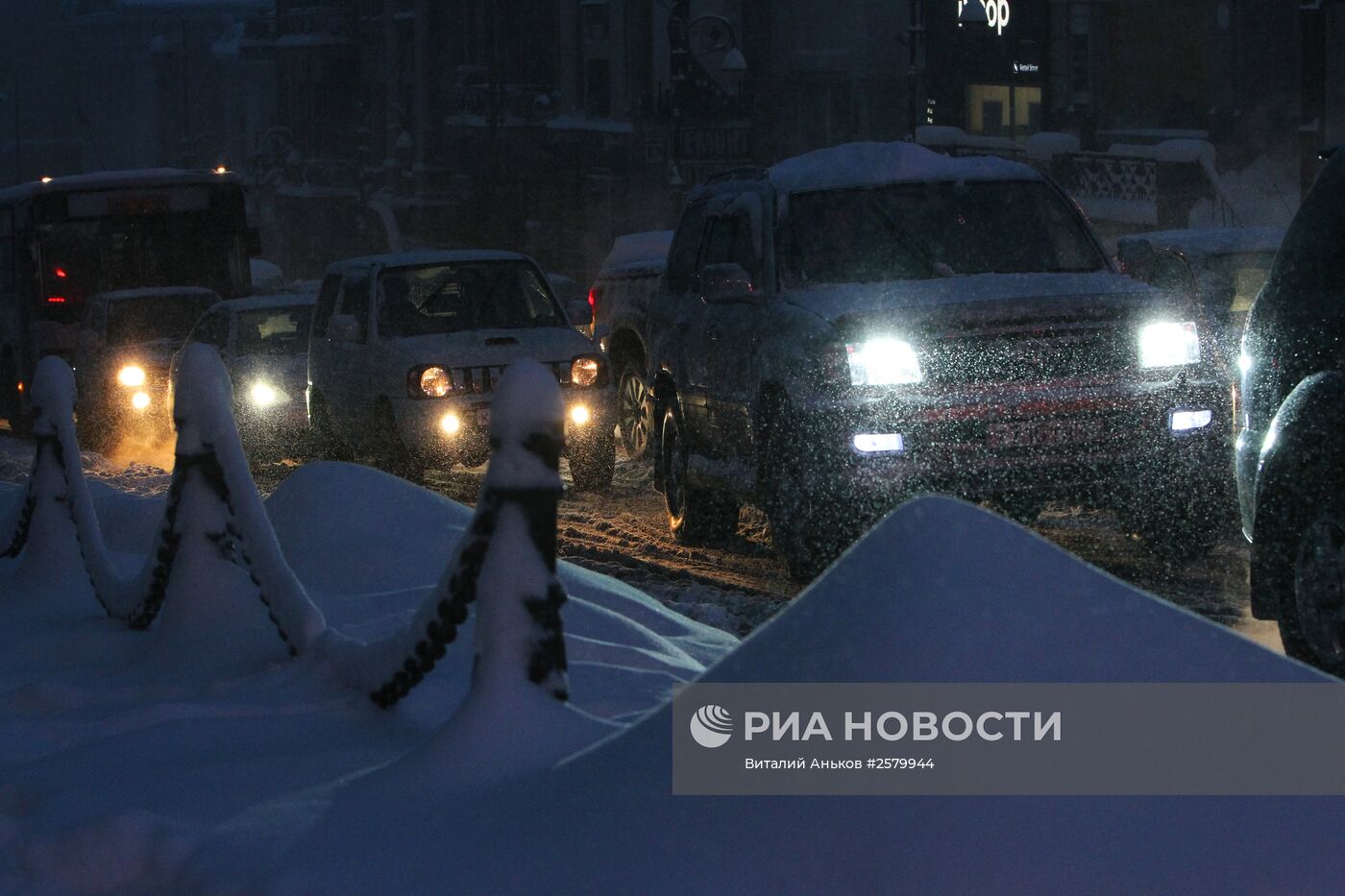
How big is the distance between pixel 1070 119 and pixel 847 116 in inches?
262

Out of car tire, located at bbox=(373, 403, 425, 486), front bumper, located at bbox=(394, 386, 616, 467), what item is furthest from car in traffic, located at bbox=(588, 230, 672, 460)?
car tire, located at bbox=(373, 403, 425, 486)

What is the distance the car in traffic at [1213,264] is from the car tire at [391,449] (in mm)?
5318

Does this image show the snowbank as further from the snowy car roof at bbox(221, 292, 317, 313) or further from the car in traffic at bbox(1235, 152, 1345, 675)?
the snowy car roof at bbox(221, 292, 317, 313)

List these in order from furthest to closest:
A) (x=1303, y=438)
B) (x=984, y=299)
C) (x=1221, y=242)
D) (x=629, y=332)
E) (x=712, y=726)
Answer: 1. (x=629, y=332)
2. (x=1221, y=242)
3. (x=984, y=299)
4. (x=1303, y=438)
5. (x=712, y=726)

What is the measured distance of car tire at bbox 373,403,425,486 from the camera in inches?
561

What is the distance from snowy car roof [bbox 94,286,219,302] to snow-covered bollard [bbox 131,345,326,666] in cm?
1440

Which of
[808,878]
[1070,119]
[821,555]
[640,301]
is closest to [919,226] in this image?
[821,555]

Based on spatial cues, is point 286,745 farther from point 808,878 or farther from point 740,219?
point 740,219

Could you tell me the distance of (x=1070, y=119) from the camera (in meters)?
38.2

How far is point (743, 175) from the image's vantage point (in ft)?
38.3

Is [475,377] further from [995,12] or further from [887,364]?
[995,12]

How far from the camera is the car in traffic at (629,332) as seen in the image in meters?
15.7

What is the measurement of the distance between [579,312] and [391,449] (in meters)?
1.78

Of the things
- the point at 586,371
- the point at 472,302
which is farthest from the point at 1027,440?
the point at 472,302
